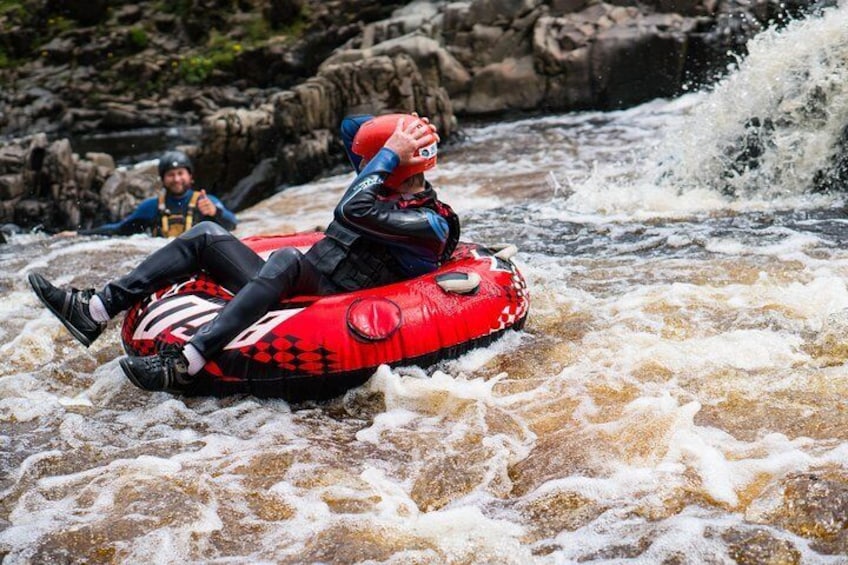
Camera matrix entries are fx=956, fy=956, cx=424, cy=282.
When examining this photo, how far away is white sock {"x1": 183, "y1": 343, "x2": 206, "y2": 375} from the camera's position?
13.4ft

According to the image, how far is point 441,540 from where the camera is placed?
291cm

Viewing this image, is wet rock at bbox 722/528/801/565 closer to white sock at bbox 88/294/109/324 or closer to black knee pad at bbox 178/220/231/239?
black knee pad at bbox 178/220/231/239

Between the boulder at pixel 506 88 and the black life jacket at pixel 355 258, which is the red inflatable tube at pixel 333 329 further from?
the boulder at pixel 506 88

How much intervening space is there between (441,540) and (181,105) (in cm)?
1846

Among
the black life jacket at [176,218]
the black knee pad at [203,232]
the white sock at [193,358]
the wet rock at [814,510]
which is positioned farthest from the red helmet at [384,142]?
the black life jacket at [176,218]

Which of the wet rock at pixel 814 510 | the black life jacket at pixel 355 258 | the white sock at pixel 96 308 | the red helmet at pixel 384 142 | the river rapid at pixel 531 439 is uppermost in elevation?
the red helmet at pixel 384 142

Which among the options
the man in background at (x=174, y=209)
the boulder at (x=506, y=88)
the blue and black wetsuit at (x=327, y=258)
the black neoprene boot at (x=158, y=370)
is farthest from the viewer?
the boulder at (x=506, y=88)

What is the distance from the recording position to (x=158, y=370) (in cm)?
404

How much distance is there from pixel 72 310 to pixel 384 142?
1643 millimetres

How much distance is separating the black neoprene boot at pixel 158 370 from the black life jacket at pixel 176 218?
151 inches

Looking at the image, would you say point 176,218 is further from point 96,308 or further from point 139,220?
point 96,308

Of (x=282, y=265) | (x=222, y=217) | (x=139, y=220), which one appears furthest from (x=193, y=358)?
(x=139, y=220)

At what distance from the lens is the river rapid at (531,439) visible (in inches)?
114

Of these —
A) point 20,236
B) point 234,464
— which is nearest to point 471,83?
point 20,236
